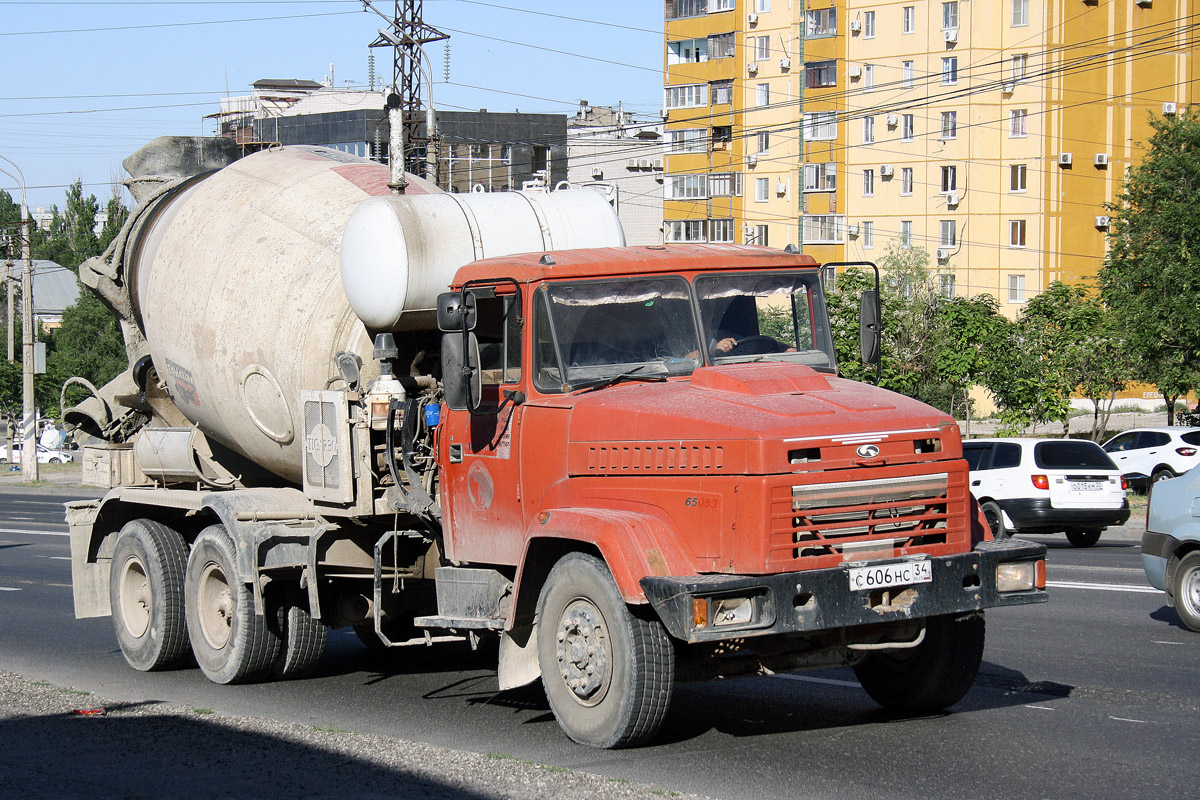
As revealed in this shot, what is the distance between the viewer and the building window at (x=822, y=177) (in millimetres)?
69312

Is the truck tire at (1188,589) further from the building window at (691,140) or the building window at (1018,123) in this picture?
the building window at (691,140)

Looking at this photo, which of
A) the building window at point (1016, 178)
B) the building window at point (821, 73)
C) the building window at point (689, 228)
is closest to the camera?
the building window at point (1016, 178)

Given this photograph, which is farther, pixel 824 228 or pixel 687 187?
pixel 687 187

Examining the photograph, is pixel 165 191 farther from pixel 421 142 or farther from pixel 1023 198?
pixel 1023 198

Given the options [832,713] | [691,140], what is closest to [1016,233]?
[691,140]

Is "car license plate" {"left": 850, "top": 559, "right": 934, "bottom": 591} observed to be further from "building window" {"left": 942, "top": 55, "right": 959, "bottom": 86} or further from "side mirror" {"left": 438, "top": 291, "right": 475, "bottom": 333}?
"building window" {"left": 942, "top": 55, "right": 959, "bottom": 86}

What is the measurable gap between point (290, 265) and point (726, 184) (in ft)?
211

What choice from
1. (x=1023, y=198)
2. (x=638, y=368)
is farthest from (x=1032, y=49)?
(x=638, y=368)

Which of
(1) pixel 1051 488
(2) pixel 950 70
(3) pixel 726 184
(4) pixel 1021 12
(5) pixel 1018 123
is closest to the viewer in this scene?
(1) pixel 1051 488

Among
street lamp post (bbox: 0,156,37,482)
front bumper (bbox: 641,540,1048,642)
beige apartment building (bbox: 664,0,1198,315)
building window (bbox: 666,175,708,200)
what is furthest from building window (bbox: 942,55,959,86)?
front bumper (bbox: 641,540,1048,642)

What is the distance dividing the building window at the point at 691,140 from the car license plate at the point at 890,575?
68649 mm

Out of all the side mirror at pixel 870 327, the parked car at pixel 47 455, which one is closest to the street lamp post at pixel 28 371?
the parked car at pixel 47 455

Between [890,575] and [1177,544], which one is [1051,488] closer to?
[1177,544]

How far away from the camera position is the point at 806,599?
6.68 metres
